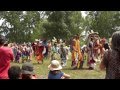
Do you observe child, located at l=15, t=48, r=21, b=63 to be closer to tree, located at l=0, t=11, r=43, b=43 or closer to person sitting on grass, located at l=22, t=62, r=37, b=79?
person sitting on grass, located at l=22, t=62, r=37, b=79

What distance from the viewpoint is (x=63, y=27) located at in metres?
50.9

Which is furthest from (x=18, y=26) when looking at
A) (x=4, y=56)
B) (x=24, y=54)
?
(x=4, y=56)

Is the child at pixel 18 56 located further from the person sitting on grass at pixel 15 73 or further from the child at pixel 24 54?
the person sitting on grass at pixel 15 73

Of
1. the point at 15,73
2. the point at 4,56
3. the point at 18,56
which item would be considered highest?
the point at 4,56

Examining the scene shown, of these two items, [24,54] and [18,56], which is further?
[24,54]

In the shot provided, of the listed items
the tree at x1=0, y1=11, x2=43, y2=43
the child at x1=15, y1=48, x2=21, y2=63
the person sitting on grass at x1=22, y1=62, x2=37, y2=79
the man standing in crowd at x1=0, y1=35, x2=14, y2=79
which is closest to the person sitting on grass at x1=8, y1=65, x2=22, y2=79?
the person sitting on grass at x1=22, y1=62, x2=37, y2=79

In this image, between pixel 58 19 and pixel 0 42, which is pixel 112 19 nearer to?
pixel 58 19

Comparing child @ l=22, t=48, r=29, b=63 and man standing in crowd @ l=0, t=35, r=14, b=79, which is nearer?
man standing in crowd @ l=0, t=35, r=14, b=79

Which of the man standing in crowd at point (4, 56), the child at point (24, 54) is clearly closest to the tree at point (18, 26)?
the child at point (24, 54)

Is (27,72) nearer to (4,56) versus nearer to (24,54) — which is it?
(4,56)

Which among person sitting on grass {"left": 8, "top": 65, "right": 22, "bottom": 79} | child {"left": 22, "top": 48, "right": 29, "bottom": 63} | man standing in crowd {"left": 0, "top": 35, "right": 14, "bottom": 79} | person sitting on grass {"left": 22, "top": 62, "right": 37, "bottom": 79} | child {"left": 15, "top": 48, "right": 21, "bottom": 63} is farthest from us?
child {"left": 22, "top": 48, "right": 29, "bottom": 63}

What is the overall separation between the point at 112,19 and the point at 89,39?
48.8 m

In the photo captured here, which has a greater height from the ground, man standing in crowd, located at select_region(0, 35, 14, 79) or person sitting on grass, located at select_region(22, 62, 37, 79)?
man standing in crowd, located at select_region(0, 35, 14, 79)
